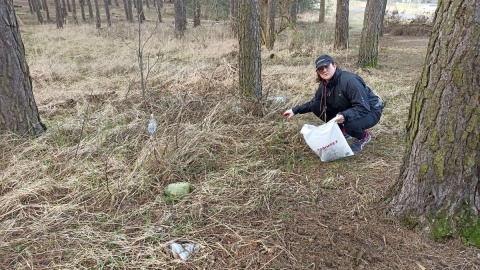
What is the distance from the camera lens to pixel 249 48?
13.1 feet

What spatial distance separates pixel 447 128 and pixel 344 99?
4.67 ft

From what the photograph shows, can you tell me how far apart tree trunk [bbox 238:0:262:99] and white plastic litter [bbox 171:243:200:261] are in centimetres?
244

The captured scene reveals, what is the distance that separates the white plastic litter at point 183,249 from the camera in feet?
6.39

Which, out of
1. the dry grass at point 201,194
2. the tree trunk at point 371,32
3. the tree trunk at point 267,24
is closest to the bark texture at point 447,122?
the dry grass at point 201,194

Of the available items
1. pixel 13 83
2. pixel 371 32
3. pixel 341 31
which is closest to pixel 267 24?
pixel 341 31

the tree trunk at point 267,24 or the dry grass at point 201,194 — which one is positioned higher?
the tree trunk at point 267,24

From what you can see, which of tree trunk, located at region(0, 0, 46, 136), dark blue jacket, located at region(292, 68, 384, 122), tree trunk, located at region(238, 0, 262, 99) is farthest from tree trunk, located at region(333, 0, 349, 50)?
tree trunk, located at region(0, 0, 46, 136)

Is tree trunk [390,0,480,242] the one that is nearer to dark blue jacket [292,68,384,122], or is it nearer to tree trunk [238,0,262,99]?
dark blue jacket [292,68,384,122]

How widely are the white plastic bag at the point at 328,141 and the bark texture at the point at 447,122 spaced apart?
0.80 metres

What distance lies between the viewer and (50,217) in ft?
7.54

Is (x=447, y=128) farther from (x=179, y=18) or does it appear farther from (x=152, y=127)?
(x=179, y=18)

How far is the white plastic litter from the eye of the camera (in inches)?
76.7

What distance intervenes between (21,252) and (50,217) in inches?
13.3

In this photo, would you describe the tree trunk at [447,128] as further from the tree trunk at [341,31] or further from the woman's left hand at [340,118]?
the tree trunk at [341,31]
